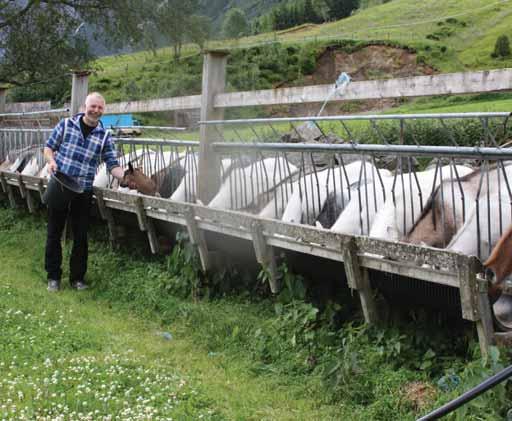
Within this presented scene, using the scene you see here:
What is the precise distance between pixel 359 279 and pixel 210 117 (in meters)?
3.03

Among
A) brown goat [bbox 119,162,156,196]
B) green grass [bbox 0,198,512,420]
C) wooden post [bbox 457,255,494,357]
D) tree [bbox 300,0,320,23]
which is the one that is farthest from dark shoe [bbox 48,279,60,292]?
tree [bbox 300,0,320,23]

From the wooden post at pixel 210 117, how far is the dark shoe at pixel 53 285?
6.09ft

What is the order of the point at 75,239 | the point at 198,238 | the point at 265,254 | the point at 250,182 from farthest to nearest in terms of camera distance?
the point at 75,239
the point at 250,182
the point at 198,238
the point at 265,254

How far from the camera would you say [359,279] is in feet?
16.3

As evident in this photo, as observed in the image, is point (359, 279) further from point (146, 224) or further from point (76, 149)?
point (76, 149)

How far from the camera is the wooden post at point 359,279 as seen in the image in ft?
16.2

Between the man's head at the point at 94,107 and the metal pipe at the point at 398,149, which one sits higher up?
the man's head at the point at 94,107

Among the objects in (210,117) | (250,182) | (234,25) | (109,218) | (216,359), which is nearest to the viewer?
(216,359)

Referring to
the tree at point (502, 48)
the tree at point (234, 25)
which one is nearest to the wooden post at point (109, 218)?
the tree at point (502, 48)

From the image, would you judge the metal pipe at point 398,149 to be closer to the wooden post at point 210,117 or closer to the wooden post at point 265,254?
the wooden post at point 210,117

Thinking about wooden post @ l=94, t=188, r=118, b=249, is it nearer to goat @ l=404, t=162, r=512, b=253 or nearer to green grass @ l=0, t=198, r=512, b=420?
green grass @ l=0, t=198, r=512, b=420

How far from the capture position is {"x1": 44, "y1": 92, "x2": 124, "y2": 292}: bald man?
782cm

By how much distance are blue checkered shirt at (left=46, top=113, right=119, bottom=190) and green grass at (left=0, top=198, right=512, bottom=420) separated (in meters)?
1.35

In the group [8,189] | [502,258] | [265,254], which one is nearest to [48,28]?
[8,189]
